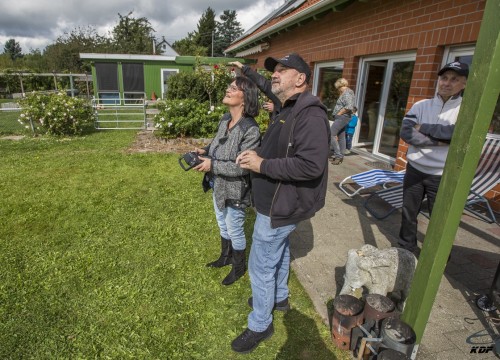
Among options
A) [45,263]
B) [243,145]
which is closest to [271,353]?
[243,145]

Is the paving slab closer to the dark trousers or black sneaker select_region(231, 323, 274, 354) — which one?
the dark trousers

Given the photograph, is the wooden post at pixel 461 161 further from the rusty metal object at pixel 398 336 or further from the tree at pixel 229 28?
the tree at pixel 229 28

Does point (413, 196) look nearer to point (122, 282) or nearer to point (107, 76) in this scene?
point (122, 282)

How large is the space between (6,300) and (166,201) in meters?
2.46

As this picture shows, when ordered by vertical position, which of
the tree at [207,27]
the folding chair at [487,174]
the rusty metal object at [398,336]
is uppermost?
the tree at [207,27]

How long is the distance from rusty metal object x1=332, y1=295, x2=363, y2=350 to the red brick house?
3544 millimetres

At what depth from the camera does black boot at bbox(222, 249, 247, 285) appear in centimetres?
296

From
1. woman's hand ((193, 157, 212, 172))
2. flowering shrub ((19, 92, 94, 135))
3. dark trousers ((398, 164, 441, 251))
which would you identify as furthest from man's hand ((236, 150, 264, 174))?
flowering shrub ((19, 92, 94, 135))

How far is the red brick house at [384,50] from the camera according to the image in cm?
477

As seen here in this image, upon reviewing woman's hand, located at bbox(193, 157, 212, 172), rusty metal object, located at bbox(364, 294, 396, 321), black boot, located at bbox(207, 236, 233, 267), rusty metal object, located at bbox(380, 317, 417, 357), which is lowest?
black boot, located at bbox(207, 236, 233, 267)

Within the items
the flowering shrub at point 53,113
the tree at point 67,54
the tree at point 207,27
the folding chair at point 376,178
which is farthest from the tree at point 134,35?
the folding chair at point 376,178

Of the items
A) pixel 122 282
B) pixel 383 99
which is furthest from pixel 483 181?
pixel 122 282

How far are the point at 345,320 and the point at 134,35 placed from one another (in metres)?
53.0

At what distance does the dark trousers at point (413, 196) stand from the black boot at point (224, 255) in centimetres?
180
